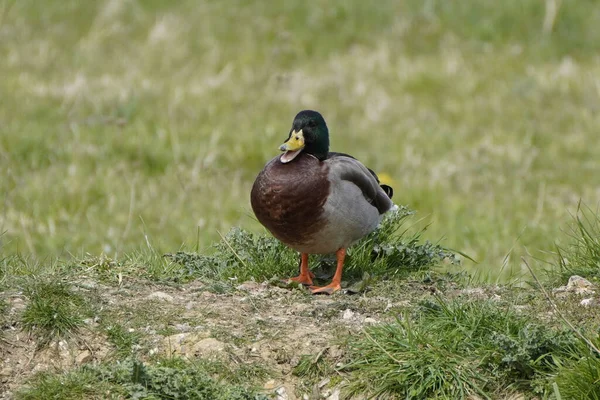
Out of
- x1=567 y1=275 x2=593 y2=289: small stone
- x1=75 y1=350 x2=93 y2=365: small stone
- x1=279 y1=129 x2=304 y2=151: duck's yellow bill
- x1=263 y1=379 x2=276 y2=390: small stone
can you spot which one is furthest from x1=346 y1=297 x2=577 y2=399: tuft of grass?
x1=279 y1=129 x2=304 y2=151: duck's yellow bill

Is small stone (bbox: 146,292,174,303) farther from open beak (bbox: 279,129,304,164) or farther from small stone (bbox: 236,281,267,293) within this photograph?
open beak (bbox: 279,129,304,164)

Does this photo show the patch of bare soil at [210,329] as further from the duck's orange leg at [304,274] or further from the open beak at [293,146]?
the open beak at [293,146]

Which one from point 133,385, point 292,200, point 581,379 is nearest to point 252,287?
point 292,200

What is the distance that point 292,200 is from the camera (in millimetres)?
5027

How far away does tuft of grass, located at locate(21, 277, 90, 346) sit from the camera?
436 cm

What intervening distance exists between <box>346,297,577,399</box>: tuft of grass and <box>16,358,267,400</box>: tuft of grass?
19.6 inches

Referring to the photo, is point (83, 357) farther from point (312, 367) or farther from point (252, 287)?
point (252, 287)

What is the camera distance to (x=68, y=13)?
44.1 feet

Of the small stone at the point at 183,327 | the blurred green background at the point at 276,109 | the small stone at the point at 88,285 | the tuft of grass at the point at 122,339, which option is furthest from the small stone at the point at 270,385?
the blurred green background at the point at 276,109

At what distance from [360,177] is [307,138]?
0.35 metres

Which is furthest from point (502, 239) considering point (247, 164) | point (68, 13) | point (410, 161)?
point (68, 13)

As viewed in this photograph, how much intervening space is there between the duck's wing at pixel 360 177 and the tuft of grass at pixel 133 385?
1.46 metres

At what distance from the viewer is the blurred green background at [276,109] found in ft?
27.3

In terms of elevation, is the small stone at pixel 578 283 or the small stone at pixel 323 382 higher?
the small stone at pixel 578 283
